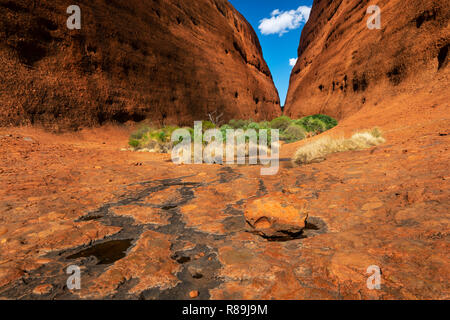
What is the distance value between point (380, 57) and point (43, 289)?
14815mm

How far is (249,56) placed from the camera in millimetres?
32312

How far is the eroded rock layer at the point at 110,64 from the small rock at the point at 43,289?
9.60m

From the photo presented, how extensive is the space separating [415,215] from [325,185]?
4.41 feet

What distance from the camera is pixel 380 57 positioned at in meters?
11.4

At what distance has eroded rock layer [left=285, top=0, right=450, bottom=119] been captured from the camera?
8.68m

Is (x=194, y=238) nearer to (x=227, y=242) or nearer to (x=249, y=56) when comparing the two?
(x=227, y=242)

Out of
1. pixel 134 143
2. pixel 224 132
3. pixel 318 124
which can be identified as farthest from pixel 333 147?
pixel 318 124

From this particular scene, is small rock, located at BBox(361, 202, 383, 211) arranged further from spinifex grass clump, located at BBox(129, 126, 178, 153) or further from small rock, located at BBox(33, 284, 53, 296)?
spinifex grass clump, located at BBox(129, 126, 178, 153)

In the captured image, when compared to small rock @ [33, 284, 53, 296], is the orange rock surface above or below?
above

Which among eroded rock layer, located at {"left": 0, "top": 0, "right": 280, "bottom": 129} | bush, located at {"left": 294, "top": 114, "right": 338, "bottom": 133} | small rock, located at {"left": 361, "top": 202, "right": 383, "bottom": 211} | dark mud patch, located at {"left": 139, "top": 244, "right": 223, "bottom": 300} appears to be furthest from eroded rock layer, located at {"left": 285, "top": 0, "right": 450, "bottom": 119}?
dark mud patch, located at {"left": 139, "top": 244, "right": 223, "bottom": 300}

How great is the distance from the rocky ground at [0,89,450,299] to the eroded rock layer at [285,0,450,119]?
24.5 feet

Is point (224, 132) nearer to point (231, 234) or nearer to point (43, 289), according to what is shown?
point (231, 234)

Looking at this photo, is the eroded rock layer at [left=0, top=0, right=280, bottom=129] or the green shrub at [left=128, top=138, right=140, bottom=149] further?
the green shrub at [left=128, top=138, right=140, bottom=149]
